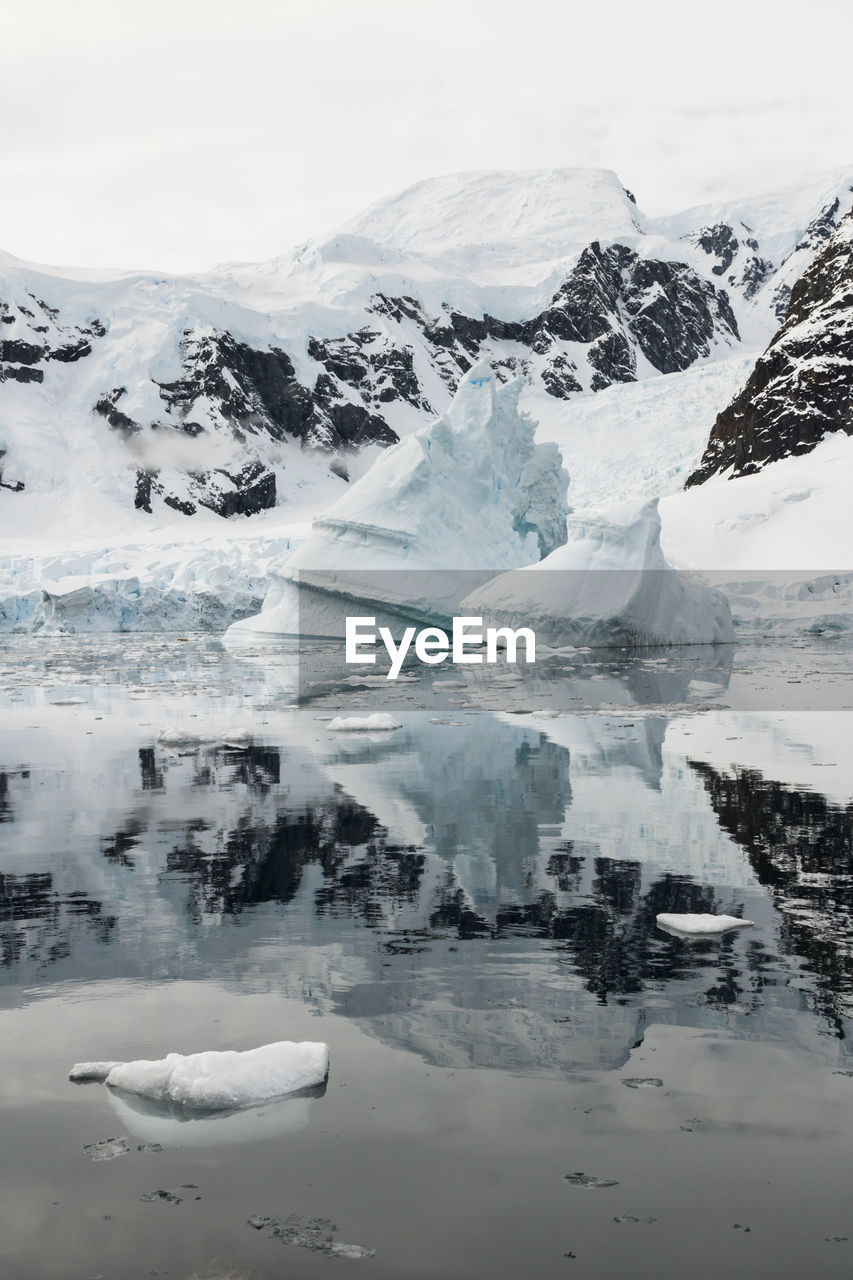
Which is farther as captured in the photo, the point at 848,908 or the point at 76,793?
the point at 76,793

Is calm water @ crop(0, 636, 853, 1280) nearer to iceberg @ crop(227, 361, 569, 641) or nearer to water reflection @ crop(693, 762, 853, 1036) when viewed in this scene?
water reflection @ crop(693, 762, 853, 1036)

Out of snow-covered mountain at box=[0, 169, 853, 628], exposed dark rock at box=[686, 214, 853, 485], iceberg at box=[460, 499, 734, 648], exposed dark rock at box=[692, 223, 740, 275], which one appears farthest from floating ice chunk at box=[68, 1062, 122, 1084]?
exposed dark rock at box=[692, 223, 740, 275]

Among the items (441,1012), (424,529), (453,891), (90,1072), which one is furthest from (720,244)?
(90,1072)

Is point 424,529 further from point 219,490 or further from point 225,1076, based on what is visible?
point 219,490

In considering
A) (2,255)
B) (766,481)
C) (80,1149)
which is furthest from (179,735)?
(2,255)

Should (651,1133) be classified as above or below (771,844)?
below

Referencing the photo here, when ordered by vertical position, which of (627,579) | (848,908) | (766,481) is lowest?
(848,908)

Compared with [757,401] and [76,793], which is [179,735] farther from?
[757,401]
